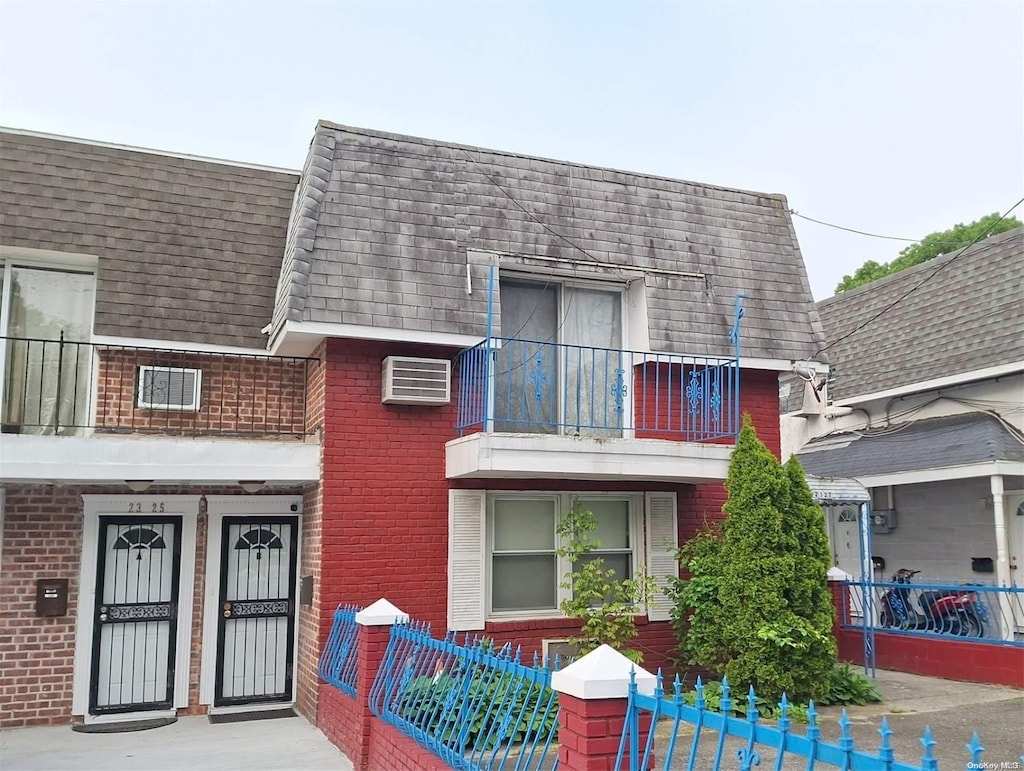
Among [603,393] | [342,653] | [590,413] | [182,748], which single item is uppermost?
[603,393]

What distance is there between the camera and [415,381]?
9.15 meters

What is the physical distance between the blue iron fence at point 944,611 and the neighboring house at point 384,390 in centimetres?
271

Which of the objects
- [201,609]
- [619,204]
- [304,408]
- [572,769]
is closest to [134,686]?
[201,609]

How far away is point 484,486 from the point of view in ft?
31.4

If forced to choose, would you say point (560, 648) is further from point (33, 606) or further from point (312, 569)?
point (33, 606)

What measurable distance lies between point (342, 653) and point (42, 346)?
4.76 m

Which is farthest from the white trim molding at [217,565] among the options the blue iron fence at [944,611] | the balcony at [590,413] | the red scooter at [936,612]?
the red scooter at [936,612]

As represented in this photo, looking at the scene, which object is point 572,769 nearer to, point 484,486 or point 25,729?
point 484,486

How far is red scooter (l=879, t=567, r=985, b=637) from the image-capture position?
11.0 metres

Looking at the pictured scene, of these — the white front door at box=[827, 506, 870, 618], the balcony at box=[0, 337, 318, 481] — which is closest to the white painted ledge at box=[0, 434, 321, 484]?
the balcony at box=[0, 337, 318, 481]

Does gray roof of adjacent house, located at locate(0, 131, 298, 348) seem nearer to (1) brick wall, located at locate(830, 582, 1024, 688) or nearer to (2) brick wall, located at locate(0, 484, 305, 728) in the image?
(2) brick wall, located at locate(0, 484, 305, 728)

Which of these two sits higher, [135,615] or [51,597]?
[51,597]

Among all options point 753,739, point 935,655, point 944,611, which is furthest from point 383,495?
point 944,611

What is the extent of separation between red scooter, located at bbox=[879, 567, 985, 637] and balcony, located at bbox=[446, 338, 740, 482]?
3520 mm
